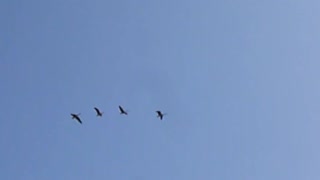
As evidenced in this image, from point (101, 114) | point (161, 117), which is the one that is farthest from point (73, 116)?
point (161, 117)

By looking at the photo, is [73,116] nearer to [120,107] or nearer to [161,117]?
[120,107]

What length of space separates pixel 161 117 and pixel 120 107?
27.2 ft

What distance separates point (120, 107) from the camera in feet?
355

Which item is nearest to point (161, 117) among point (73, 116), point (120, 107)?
point (120, 107)

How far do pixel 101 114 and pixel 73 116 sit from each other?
19.2ft

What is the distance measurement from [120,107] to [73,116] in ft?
30.4

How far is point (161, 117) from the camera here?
356 feet

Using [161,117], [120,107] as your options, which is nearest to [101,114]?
[120,107]

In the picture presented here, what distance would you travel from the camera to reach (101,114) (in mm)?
104562

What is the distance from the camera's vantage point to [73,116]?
10625 cm

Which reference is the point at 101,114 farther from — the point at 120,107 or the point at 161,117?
the point at 161,117

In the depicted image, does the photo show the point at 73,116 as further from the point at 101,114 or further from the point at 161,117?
the point at 161,117

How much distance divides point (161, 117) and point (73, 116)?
17137 millimetres
